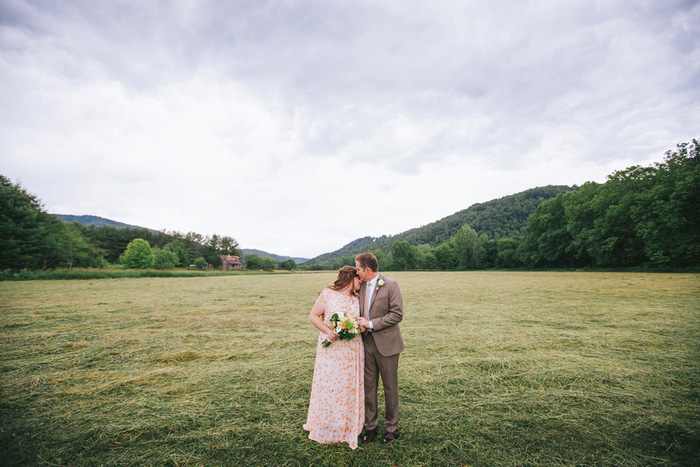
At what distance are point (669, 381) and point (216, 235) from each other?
118047mm

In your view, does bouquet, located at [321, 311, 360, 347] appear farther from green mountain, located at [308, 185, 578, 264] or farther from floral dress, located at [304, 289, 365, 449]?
green mountain, located at [308, 185, 578, 264]

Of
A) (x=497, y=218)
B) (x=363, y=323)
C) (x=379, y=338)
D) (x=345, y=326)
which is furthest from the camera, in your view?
(x=497, y=218)

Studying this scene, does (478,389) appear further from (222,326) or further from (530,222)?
(530,222)

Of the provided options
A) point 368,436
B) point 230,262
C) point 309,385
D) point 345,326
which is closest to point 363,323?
point 345,326

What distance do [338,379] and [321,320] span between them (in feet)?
2.42

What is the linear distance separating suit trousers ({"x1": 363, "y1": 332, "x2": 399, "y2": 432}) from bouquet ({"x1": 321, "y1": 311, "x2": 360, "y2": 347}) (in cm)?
35

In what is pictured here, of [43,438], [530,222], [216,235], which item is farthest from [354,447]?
[216,235]

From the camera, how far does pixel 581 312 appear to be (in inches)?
416

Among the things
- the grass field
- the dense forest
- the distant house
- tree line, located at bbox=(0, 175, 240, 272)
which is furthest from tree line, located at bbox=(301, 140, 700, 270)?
the distant house

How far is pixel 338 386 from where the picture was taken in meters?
3.36

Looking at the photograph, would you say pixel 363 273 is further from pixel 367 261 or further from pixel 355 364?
pixel 355 364

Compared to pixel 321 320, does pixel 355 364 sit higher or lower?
lower

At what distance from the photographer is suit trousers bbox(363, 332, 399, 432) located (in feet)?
10.7

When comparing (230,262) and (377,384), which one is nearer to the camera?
(377,384)
